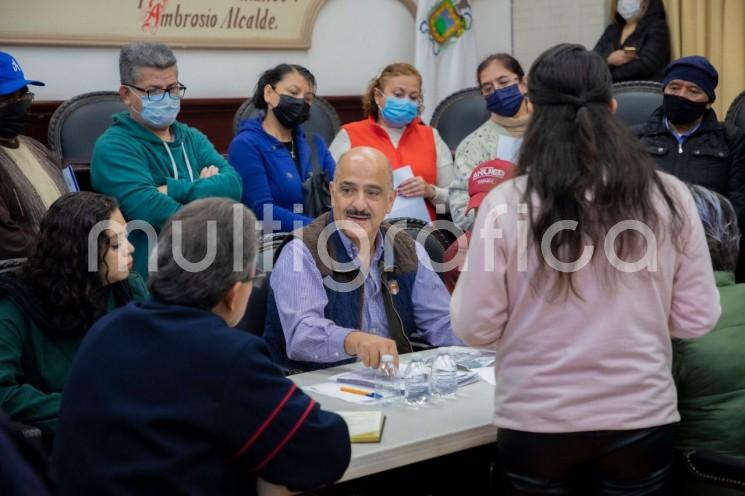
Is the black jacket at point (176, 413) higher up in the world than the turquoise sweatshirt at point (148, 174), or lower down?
lower down

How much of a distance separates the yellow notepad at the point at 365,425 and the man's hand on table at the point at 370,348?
0.26 meters

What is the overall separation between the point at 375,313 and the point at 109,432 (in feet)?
3.89

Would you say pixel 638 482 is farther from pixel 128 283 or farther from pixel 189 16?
pixel 189 16

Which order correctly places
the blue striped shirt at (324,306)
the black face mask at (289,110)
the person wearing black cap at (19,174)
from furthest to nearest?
the black face mask at (289,110) → the person wearing black cap at (19,174) → the blue striped shirt at (324,306)

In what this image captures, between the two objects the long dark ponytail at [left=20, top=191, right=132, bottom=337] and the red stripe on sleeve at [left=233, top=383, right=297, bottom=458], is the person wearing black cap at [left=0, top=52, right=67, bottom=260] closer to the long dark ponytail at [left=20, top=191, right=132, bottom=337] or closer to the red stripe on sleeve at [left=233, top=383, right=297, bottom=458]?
the long dark ponytail at [left=20, top=191, right=132, bottom=337]

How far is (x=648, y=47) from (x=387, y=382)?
402 cm

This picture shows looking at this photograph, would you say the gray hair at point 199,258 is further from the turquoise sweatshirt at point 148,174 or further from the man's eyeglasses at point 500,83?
the man's eyeglasses at point 500,83

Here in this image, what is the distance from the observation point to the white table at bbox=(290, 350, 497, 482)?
6.37ft

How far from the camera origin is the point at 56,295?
7.85 feet

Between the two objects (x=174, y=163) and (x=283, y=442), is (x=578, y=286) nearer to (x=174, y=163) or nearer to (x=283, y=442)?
(x=283, y=442)

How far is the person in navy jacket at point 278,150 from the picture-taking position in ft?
12.9

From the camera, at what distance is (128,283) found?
8.63 feet

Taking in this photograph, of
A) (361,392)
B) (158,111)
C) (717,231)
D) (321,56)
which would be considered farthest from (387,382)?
(321,56)

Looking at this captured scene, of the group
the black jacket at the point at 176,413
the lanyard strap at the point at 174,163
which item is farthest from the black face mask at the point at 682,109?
the black jacket at the point at 176,413
